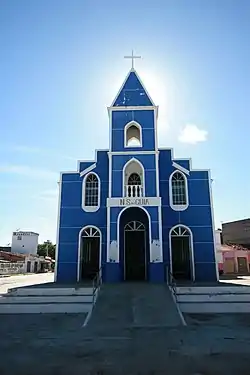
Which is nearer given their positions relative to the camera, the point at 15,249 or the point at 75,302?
the point at 75,302

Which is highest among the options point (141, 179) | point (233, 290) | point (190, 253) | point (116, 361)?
point (141, 179)

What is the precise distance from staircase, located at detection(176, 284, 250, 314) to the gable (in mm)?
11369

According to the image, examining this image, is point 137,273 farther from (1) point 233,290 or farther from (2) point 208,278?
(1) point 233,290

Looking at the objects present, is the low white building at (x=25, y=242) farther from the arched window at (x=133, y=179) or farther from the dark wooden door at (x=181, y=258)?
the dark wooden door at (x=181, y=258)

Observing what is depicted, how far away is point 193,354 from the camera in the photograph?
652cm

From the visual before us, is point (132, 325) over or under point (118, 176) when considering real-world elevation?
under

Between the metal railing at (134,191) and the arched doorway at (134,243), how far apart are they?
2.34ft

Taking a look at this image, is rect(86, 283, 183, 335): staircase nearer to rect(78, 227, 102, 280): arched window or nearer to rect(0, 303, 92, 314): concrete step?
rect(0, 303, 92, 314): concrete step

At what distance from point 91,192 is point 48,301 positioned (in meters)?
7.68

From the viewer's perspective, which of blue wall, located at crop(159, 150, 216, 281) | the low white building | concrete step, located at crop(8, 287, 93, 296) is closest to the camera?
concrete step, located at crop(8, 287, 93, 296)

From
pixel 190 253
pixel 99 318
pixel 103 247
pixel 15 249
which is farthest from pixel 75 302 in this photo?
pixel 15 249

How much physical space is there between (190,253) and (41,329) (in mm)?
10492

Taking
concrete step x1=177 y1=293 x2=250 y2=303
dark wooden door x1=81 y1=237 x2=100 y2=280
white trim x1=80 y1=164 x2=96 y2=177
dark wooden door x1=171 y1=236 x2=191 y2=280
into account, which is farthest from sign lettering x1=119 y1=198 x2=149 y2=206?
concrete step x1=177 y1=293 x2=250 y2=303

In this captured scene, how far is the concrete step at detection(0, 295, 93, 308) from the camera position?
12352 mm
